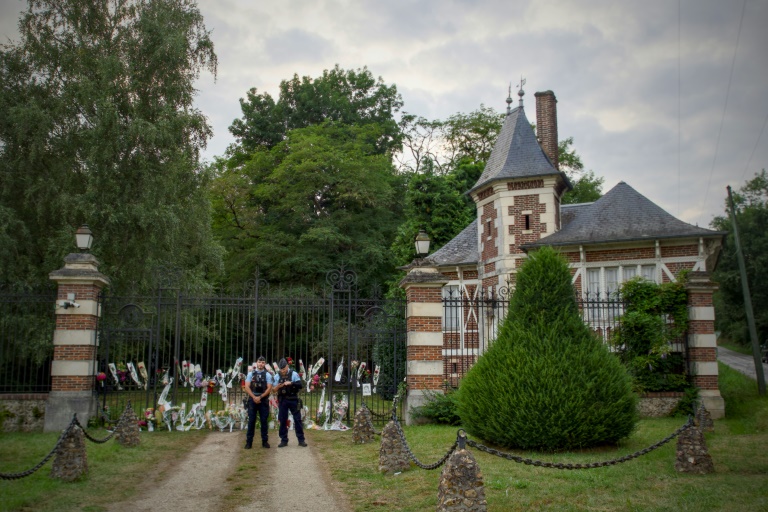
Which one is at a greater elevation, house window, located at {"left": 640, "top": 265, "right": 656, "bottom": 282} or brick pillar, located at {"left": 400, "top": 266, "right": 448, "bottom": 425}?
house window, located at {"left": 640, "top": 265, "right": 656, "bottom": 282}

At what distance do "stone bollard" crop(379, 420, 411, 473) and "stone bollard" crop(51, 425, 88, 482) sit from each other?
3.73m

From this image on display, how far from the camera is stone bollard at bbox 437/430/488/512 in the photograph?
5.75m

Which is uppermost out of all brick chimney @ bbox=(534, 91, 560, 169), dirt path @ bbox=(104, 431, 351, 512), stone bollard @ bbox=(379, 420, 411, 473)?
brick chimney @ bbox=(534, 91, 560, 169)

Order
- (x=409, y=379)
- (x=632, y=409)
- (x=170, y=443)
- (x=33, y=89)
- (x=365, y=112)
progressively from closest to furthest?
(x=632, y=409) → (x=170, y=443) → (x=409, y=379) → (x=33, y=89) → (x=365, y=112)

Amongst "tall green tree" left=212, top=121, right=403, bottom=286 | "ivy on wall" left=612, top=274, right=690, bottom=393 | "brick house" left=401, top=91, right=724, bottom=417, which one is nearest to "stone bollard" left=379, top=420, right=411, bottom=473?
"ivy on wall" left=612, top=274, right=690, bottom=393

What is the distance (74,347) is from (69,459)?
5.16 metres

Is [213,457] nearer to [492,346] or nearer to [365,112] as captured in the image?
[492,346]

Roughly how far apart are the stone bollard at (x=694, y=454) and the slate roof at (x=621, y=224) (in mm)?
12617

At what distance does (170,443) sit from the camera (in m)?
11.0

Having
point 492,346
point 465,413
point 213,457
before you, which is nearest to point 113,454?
point 213,457

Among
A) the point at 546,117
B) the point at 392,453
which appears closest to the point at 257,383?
the point at 392,453

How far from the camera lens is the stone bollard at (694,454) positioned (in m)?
7.71

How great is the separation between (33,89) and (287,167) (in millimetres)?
14275

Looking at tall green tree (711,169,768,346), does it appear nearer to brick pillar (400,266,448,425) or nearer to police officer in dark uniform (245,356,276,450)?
brick pillar (400,266,448,425)
